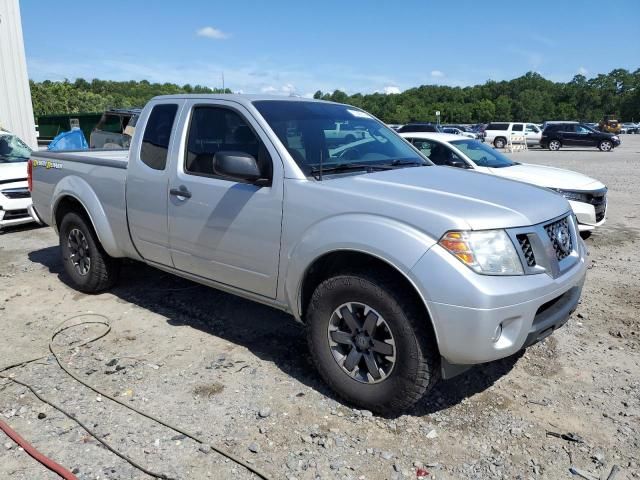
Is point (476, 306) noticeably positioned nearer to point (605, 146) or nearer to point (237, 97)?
point (237, 97)

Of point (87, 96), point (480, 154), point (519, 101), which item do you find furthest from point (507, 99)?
point (480, 154)

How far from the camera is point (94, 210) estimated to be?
4.91 m

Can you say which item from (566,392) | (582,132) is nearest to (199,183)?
(566,392)

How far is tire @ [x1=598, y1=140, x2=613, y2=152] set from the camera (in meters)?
32.7

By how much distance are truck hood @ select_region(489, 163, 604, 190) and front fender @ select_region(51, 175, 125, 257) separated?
540 cm

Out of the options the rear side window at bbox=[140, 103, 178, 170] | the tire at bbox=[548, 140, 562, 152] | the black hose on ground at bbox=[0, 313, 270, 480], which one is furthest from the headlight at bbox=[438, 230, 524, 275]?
the tire at bbox=[548, 140, 562, 152]

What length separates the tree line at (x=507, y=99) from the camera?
102750mm

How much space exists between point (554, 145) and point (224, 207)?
3501 cm

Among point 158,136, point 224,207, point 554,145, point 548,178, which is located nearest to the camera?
point 224,207

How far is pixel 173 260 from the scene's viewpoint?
429cm

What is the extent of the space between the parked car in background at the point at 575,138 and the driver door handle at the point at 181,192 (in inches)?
1353

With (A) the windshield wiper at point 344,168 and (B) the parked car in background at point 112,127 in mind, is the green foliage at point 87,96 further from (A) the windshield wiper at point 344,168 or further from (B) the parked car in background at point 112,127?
(A) the windshield wiper at point 344,168

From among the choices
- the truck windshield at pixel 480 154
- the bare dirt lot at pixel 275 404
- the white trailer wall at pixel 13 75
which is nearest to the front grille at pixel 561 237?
the bare dirt lot at pixel 275 404

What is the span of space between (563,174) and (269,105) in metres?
5.79
